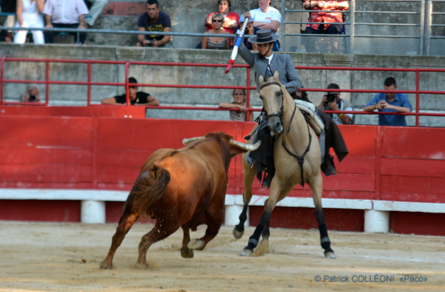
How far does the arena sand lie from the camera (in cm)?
465

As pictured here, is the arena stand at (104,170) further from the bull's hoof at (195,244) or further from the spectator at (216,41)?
the bull's hoof at (195,244)

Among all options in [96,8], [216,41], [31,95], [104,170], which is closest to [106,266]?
[104,170]

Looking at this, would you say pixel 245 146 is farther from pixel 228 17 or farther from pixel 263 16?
pixel 228 17

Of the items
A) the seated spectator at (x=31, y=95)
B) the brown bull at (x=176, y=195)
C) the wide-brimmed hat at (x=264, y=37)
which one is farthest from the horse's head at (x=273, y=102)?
the seated spectator at (x=31, y=95)

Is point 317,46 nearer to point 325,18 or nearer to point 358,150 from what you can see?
point 325,18

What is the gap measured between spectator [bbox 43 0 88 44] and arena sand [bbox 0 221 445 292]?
16.7 ft

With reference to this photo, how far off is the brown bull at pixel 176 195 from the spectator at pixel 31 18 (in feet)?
23.6

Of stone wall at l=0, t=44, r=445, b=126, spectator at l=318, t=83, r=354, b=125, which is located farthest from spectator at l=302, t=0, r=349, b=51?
spectator at l=318, t=83, r=354, b=125

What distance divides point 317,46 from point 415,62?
190 centimetres

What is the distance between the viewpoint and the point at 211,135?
6.01 m

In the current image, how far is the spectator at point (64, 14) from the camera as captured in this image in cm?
1180

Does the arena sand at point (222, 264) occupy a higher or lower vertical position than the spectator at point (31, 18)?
lower

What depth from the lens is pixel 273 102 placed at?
5785 millimetres

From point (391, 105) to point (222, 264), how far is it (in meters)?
4.23
